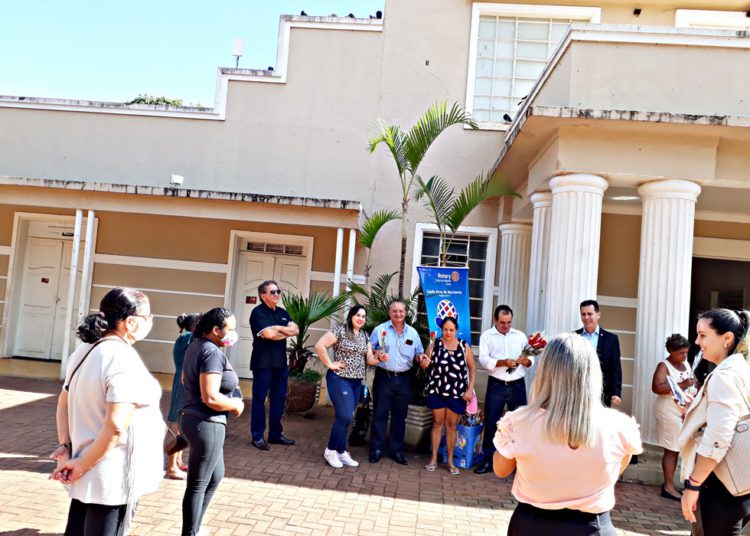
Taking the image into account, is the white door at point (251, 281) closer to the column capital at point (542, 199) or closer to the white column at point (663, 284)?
the column capital at point (542, 199)

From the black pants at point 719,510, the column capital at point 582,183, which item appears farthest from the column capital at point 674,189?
the black pants at point 719,510

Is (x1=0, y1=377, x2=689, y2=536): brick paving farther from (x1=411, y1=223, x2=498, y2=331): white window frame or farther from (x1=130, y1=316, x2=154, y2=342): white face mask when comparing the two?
(x1=411, y1=223, x2=498, y2=331): white window frame

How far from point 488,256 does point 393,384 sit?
4213 millimetres

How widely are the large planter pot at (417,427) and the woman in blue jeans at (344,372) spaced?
0.95 m

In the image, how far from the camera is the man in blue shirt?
6.39 m

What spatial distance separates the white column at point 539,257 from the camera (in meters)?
7.20

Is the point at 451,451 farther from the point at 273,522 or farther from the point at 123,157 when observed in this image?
the point at 123,157

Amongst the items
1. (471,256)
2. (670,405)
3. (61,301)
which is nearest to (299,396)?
(471,256)

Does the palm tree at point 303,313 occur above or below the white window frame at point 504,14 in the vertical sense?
below

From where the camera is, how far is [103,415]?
2580 mm

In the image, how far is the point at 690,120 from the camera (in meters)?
5.82

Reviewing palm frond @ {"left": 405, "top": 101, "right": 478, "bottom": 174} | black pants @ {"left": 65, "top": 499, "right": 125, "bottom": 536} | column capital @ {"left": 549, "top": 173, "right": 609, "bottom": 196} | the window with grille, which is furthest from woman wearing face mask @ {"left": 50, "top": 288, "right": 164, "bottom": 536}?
the window with grille

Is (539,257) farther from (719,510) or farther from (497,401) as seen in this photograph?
(719,510)

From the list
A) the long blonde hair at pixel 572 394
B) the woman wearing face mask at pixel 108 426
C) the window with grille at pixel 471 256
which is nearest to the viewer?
the long blonde hair at pixel 572 394
